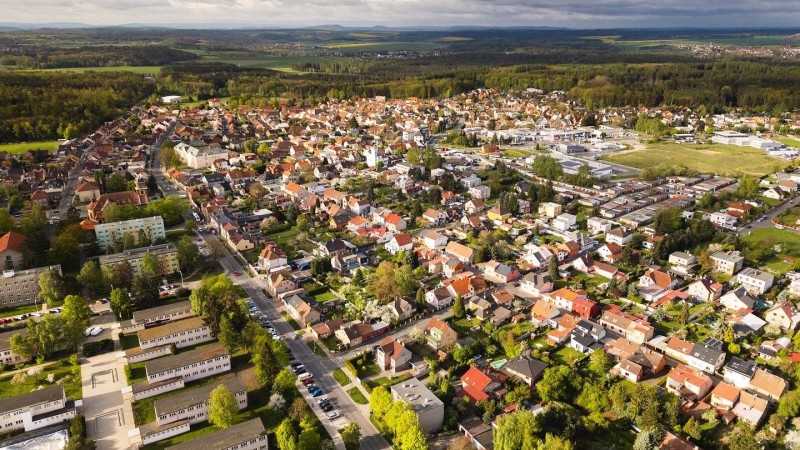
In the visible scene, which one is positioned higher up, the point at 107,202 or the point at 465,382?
the point at 107,202

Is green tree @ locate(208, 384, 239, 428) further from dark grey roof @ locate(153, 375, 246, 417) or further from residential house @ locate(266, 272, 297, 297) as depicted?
residential house @ locate(266, 272, 297, 297)

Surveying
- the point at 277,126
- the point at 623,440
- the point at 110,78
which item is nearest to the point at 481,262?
the point at 623,440

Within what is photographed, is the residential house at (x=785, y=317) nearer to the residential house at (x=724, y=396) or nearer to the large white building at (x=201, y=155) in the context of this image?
the residential house at (x=724, y=396)

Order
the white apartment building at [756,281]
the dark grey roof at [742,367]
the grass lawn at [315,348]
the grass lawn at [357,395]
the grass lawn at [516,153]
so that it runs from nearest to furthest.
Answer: the grass lawn at [357,395], the dark grey roof at [742,367], the grass lawn at [315,348], the white apartment building at [756,281], the grass lawn at [516,153]

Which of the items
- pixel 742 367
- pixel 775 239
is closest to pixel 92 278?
pixel 742 367

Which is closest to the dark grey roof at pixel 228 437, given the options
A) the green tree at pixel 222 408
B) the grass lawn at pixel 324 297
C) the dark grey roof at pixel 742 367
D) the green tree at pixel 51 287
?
the green tree at pixel 222 408

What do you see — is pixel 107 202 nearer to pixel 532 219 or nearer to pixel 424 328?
pixel 424 328
